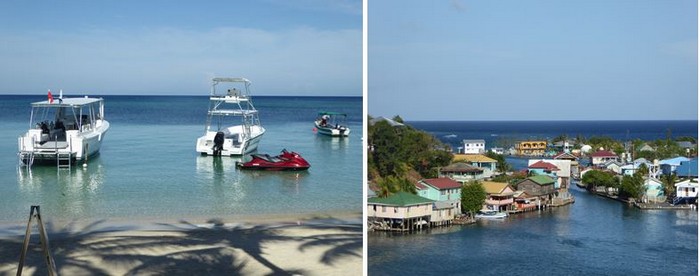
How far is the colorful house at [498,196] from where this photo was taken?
453cm

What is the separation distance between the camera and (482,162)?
15.0ft

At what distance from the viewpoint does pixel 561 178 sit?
15.0 feet

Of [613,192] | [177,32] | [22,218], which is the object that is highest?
[177,32]

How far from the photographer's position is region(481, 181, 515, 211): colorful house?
4.53 m

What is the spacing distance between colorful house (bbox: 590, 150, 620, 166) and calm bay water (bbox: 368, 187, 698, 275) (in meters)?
0.19

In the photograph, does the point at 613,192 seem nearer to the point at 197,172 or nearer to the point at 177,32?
the point at 197,172

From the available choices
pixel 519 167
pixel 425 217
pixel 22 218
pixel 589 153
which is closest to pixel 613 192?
pixel 589 153

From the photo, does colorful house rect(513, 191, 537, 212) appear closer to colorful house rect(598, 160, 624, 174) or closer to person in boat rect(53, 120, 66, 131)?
colorful house rect(598, 160, 624, 174)

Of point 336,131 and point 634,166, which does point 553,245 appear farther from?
point 336,131

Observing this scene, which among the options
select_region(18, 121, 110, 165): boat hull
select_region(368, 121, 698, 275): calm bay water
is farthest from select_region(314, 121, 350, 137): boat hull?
select_region(368, 121, 698, 275): calm bay water

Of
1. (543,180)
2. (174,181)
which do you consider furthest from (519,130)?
(174,181)

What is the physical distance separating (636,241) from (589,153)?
56cm

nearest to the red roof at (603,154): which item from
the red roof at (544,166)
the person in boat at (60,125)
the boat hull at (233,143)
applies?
the red roof at (544,166)

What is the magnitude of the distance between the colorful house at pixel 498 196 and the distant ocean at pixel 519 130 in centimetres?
23
